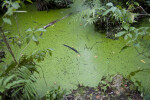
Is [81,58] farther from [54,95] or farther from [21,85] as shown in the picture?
[21,85]

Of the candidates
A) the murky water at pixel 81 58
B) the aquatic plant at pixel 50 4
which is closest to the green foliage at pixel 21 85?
the murky water at pixel 81 58

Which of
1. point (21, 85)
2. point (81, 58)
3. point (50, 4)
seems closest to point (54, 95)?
point (21, 85)

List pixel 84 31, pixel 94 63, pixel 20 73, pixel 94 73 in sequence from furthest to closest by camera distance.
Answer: pixel 84 31 < pixel 94 63 < pixel 94 73 < pixel 20 73

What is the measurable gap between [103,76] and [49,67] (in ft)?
2.34

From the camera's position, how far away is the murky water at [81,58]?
5.61 ft

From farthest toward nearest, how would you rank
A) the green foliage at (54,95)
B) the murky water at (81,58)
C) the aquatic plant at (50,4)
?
the aquatic plant at (50,4)
the murky water at (81,58)
the green foliage at (54,95)

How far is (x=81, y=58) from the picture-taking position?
199 cm

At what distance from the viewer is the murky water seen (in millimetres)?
1709

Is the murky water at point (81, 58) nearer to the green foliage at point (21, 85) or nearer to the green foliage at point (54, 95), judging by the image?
the green foliage at point (54, 95)

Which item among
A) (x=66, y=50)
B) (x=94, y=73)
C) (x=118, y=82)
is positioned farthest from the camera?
(x=66, y=50)

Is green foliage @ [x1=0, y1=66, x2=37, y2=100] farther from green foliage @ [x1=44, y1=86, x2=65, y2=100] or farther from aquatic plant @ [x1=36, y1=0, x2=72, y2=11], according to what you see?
aquatic plant @ [x1=36, y1=0, x2=72, y2=11]

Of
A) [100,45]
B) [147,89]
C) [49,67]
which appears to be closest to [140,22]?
[100,45]

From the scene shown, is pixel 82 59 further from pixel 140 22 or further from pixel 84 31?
pixel 140 22

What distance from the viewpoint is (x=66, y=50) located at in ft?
7.04
